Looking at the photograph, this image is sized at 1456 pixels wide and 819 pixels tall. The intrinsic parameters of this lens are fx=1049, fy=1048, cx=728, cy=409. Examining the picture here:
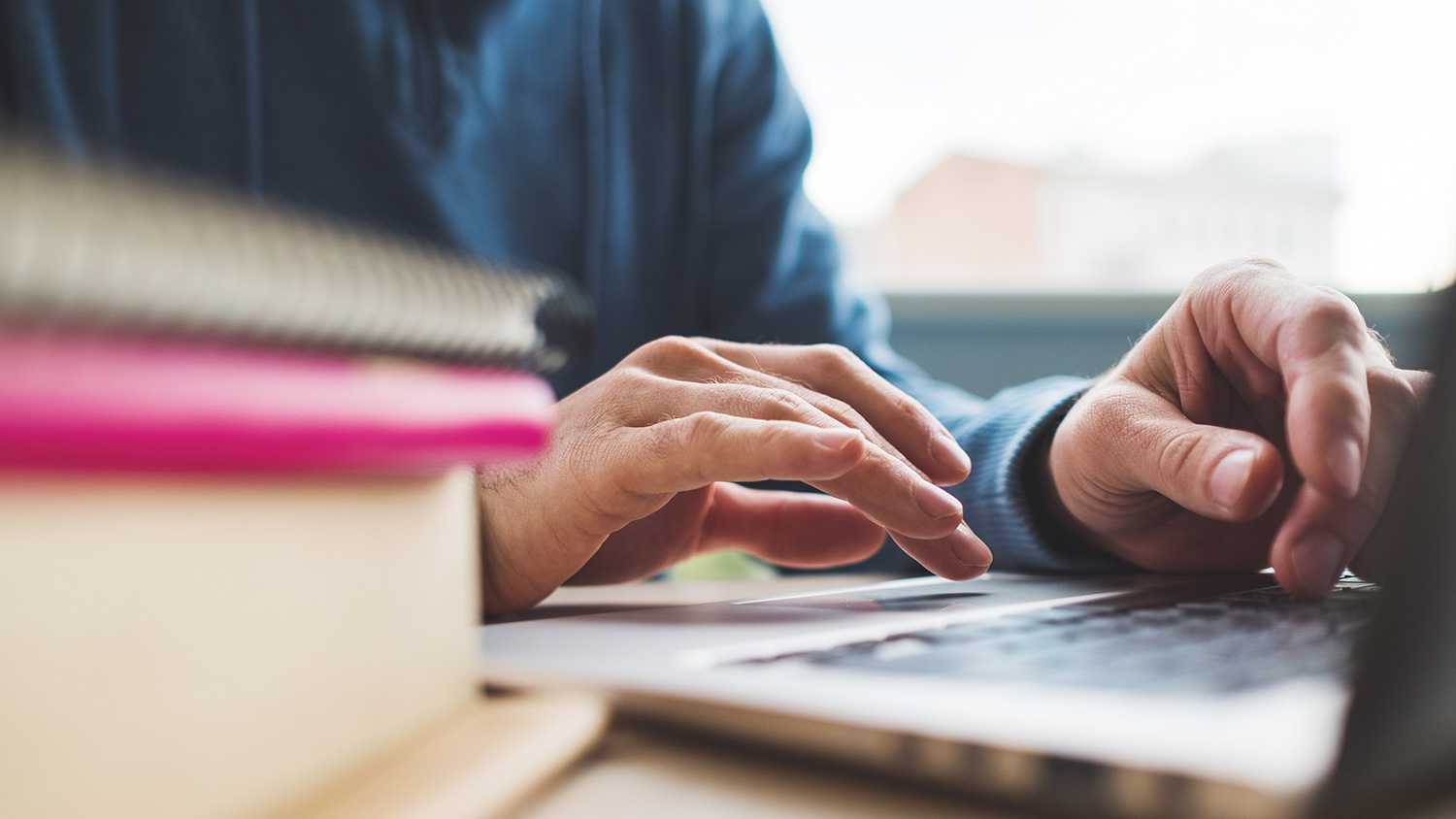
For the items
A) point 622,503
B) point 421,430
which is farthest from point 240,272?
point 622,503

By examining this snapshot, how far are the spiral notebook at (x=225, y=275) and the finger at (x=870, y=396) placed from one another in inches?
Answer: 10.5

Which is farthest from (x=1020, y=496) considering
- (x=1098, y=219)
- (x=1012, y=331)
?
(x=1098, y=219)

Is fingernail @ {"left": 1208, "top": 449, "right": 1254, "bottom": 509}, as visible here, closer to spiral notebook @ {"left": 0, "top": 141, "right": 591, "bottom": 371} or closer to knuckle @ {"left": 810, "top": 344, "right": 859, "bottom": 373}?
knuckle @ {"left": 810, "top": 344, "right": 859, "bottom": 373}

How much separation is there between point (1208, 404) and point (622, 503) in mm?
253

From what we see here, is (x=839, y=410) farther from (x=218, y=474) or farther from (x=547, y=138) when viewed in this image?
(x=547, y=138)

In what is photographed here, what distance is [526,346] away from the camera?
0.62ft

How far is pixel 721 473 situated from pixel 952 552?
0.35ft

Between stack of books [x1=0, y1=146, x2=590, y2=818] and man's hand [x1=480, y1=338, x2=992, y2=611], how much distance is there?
0.17 meters

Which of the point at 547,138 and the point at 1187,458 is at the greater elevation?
the point at 547,138

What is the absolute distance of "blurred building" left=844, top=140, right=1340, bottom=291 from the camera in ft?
4.03

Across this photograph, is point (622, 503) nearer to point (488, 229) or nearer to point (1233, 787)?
point (1233, 787)

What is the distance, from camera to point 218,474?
14 cm

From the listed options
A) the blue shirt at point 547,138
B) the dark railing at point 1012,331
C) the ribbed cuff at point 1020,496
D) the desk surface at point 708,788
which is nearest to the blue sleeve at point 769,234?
the blue shirt at point 547,138

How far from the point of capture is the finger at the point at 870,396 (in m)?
0.43
